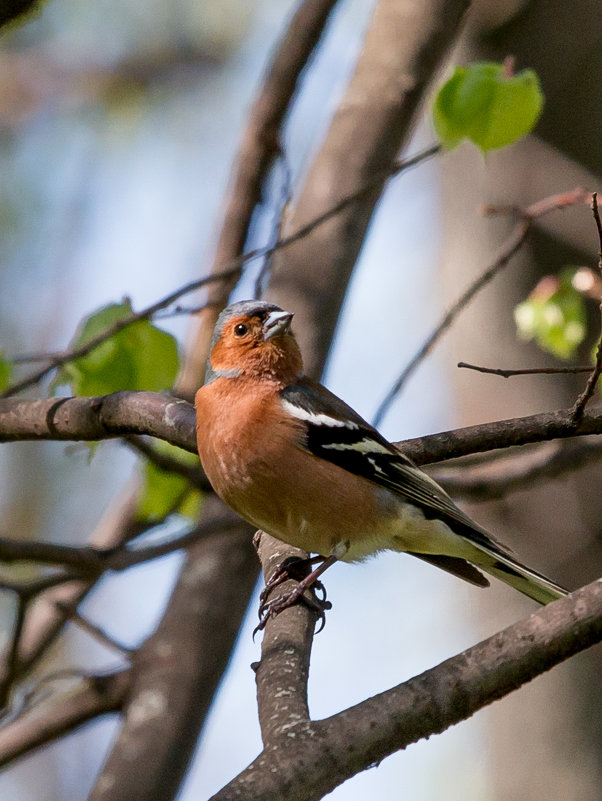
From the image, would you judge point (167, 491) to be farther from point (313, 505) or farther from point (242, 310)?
point (313, 505)

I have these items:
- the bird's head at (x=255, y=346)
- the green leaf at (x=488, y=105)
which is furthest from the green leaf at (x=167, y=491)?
the green leaf at (x=488, y=105)

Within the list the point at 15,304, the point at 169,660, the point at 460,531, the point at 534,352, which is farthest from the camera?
the point at 15,304

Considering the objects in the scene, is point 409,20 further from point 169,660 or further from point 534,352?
point 169,660

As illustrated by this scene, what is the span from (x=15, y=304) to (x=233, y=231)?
324 inches

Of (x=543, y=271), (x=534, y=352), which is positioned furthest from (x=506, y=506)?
(x=543, y=271)

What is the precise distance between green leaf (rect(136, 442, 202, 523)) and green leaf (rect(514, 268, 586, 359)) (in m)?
2.46

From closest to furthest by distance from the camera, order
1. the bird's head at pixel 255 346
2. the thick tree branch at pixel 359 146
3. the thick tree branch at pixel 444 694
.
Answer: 1. the thick tree branch at pixel 444 694
2. the bird's head at pixel 255 346
3. the thick tree branch at pixel 359 146

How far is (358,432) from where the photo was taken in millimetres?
5133

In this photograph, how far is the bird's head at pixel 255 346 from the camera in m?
5.33

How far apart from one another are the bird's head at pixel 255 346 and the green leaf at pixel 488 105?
140 cm

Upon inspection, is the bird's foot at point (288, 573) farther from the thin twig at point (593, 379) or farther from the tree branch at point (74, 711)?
the tree branch at point (74, 711)

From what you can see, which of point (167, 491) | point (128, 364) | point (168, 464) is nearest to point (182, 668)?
point (167, 491)

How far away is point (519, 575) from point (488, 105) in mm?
2370

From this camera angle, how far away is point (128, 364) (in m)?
5.61
